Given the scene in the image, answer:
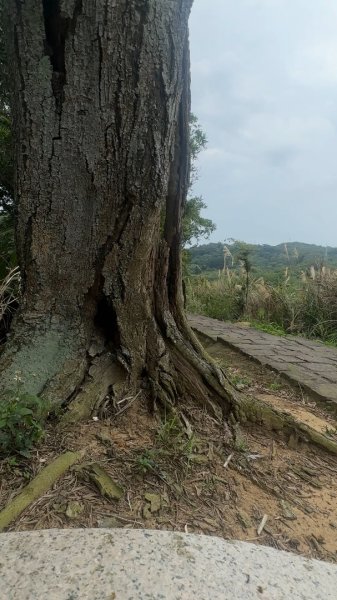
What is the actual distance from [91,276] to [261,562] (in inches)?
45.2

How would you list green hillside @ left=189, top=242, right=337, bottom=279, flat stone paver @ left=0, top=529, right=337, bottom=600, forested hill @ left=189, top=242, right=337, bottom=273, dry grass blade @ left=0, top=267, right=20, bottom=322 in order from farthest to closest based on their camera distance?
1. forested hill @ left=189, top=242, right=337, bottom=273
2. green hillside @ left=189, top=242, right=337, bottom=279
3. dry grass blade @ left=0, top=267, right=20, bottom=322
4. flat stone paver @ left=0, top=529, right=337, bottom=600

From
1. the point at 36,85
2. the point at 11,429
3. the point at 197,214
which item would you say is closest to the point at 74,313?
Result: the point at 11,429

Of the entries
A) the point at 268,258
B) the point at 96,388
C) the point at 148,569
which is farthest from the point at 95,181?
the point at 268,258

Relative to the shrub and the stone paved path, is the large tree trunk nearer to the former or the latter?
the shrub

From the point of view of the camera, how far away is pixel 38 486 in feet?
4.50

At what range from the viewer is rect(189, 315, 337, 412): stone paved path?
3169 mm

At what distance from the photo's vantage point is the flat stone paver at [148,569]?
966mm

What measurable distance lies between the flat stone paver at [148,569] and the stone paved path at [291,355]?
5.97ft

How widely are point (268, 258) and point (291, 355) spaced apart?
47.3 feet

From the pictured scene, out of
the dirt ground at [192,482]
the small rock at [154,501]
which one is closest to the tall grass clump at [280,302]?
the dirt ground at [192,482]

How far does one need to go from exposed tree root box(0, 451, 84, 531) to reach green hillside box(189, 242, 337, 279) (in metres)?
6.60

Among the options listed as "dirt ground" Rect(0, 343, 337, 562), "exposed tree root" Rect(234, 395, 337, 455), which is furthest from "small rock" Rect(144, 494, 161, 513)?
"exposed tree root" Rect(234, 395, 337, 455)

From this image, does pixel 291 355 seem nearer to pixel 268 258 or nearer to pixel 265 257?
pixel 268 258

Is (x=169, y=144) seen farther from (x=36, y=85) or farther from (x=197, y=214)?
(x=197, y=214)
